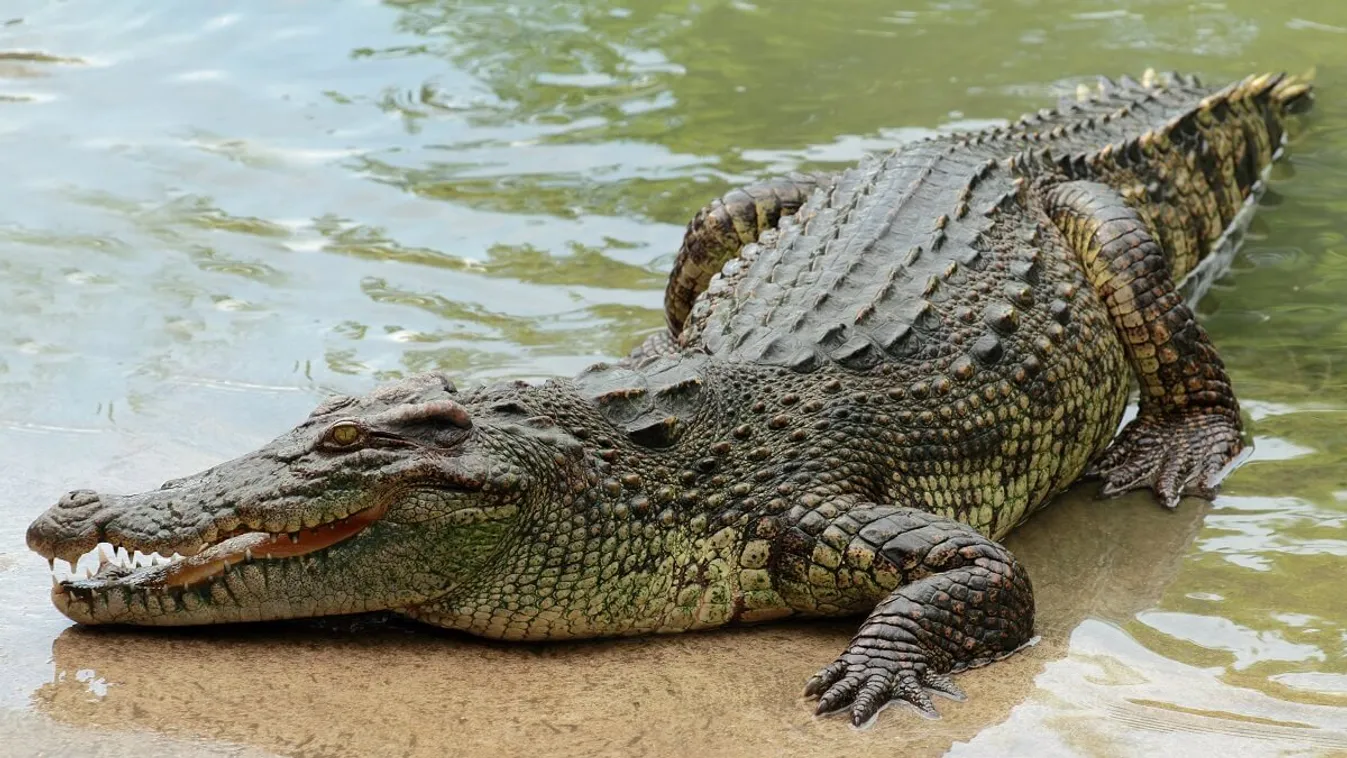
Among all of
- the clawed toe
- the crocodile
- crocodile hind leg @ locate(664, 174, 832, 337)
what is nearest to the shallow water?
the clawed toe

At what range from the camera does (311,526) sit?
4.26 meters

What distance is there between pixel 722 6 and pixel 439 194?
375 cm

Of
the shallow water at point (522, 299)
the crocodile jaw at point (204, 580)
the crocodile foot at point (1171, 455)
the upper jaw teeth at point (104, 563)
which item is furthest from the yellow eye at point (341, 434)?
the crocodile foot at point (1171, 455)

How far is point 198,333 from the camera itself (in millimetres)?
6934

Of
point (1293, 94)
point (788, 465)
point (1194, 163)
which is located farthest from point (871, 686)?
point (1293, 94)

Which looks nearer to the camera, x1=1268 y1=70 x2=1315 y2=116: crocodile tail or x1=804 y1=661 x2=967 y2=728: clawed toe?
x1=804 y1=661 x2=967 y2=728: clawed toe

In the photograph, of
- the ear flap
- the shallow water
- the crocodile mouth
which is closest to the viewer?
the shallow water

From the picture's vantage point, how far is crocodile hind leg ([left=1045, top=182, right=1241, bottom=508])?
6.01 meters

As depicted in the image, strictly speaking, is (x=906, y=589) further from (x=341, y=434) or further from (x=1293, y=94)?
(x=1293, y=94)

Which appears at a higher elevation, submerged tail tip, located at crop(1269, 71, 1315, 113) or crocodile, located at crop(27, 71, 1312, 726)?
submerged tail tip, located at crop(1269, 71, 1315, 113)

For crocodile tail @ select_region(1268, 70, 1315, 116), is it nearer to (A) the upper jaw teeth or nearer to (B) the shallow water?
(B) the shallow water

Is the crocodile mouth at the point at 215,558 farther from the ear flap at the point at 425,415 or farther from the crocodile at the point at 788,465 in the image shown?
the ear flap at the point at 425,415

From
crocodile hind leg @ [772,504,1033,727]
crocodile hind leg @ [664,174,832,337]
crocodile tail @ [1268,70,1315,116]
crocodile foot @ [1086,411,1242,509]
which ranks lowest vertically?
crocodile foot @ [1086,411,1242,509]

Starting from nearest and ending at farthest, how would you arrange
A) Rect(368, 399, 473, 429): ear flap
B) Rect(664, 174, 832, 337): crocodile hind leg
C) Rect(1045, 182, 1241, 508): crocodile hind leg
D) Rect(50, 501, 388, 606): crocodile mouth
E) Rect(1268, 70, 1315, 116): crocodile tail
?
Rect(50, 501, 388, 606): crocodile mouth
Rect(368, 399, 473, 429): ear flap
Rect(1045, 182, 1241, 508): crocodile hind leg
Rect(664, 174, 832, 337): crocodile hind leg
Rect(1268, 70, 1315, 116): crocodile tail
